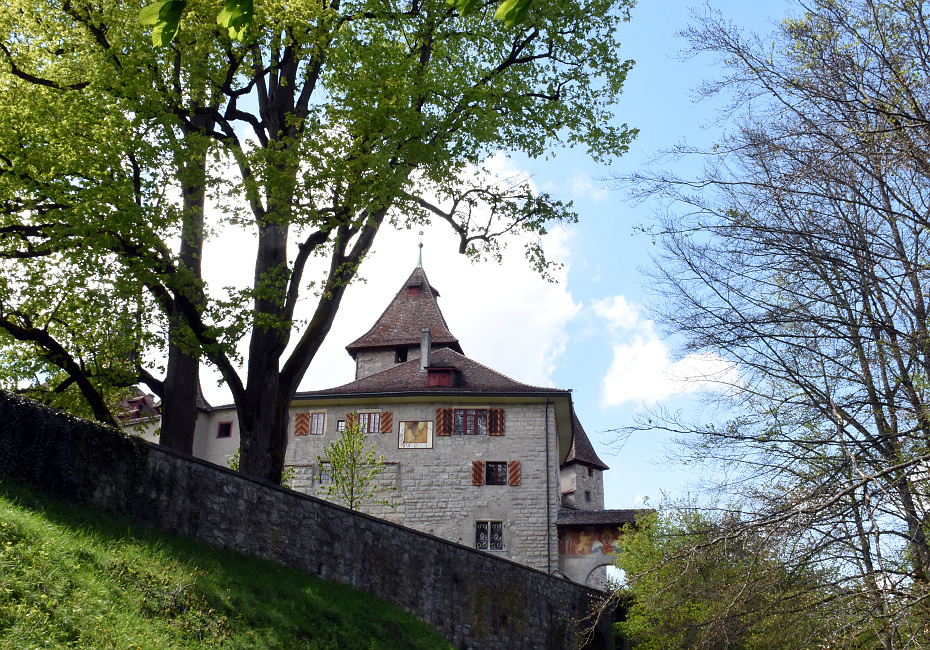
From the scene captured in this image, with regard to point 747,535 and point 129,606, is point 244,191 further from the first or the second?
point 747,535

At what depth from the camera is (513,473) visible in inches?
1061

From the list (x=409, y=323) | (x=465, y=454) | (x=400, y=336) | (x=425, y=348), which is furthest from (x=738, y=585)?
(x=409, y=323)

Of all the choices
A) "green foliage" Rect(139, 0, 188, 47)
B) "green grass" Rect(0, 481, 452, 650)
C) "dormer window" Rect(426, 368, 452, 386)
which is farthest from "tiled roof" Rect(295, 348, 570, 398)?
"green foliage" Rect(139, 0, 188, 47)

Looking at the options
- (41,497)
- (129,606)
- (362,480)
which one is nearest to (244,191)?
(41,497)

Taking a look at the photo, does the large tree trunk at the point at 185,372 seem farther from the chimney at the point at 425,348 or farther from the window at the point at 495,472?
the chimney at the point at 425,348

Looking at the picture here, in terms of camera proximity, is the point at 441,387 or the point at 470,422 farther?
the point at 441,387

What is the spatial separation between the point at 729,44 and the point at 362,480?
803 inches

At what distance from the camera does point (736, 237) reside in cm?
717

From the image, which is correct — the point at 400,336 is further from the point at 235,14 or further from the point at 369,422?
the point at 235,14

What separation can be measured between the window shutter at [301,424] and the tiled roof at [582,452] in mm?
15875

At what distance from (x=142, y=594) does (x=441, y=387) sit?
20223 millimetres

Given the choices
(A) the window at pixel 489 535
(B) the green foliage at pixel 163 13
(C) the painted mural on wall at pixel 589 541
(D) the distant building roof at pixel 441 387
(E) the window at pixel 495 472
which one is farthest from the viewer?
(D) the distant building roof at pixel 441 387

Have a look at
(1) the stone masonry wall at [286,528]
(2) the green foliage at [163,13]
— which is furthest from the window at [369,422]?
(2) the green foliage at [163,13]

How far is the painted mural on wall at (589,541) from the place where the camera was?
26781 mm
